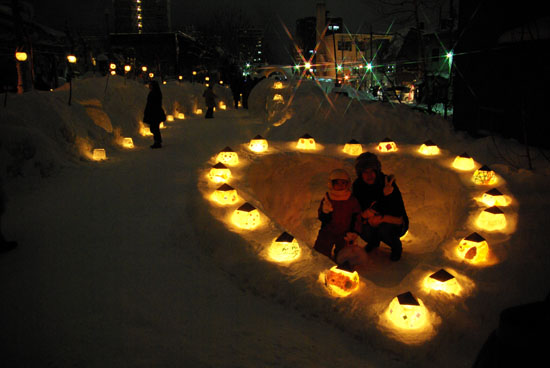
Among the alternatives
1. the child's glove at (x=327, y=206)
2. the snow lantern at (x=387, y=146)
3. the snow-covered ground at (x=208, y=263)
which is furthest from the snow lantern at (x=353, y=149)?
the child's glove at (x=327, y=206)

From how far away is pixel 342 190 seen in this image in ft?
16.1

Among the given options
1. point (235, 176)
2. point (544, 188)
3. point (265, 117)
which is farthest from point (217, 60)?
point (544, 188)

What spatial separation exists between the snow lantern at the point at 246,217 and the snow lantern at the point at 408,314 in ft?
6.80

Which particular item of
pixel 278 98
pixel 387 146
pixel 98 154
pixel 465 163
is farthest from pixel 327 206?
pixel 278 98

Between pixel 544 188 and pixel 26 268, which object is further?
pixel 544 188

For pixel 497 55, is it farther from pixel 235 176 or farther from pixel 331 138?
pixel 235 176

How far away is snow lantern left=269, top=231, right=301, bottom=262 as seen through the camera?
4.28 m

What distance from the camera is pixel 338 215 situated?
16.6 feet

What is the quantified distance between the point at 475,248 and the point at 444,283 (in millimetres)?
754

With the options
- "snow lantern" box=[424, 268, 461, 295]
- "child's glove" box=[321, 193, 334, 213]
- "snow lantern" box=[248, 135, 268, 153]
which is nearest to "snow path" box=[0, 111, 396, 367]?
"snow lantern" box=[424, 268, 461, 295]

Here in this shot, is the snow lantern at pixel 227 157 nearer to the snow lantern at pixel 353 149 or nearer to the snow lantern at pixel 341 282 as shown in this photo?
the snow lantern at pixel 353 149

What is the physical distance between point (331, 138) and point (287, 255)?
574 centimetres

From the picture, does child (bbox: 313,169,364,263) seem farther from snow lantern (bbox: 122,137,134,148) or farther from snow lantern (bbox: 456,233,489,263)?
snow lantern (bbox: 122,137,134,148)

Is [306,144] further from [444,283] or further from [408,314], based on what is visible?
[408,314]
